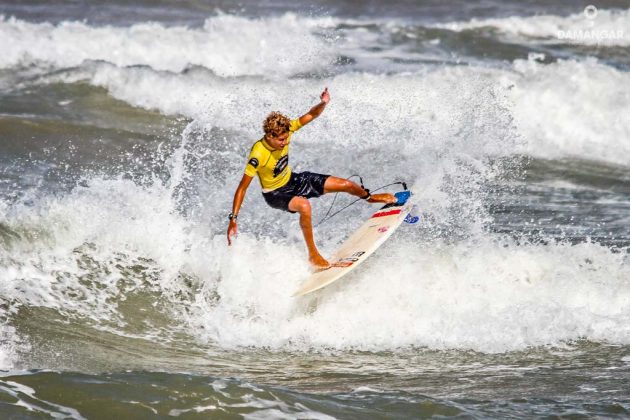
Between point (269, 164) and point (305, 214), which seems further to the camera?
point (305, 214)

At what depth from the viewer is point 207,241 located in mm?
9430

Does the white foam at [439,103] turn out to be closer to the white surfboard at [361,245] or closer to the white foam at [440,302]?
the white foam at [440,302]

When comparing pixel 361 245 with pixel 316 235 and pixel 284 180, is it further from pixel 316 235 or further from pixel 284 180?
pixel 316 235

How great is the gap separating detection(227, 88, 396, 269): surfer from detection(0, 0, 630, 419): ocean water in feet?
2.56

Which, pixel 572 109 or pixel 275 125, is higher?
pixel 572 109

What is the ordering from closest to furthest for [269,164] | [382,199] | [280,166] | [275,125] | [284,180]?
1. [275,125]
2. [269,164]
3. [280,166]
4. [284,180]
5. [382,199]

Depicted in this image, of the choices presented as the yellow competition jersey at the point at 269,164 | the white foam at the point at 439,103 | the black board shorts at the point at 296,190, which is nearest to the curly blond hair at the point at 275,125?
the yellow competition jersey at the point at 269,164

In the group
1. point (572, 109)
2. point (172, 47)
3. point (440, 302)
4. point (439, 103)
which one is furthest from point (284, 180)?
point (172, 47)

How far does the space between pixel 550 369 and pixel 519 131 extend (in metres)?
7.59

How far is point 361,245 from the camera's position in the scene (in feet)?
27.9

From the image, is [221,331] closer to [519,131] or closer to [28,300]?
[28,300]

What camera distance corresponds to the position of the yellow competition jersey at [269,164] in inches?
307

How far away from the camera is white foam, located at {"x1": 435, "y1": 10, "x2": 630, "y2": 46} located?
61.1 ft

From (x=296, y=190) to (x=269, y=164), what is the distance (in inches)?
17.2
